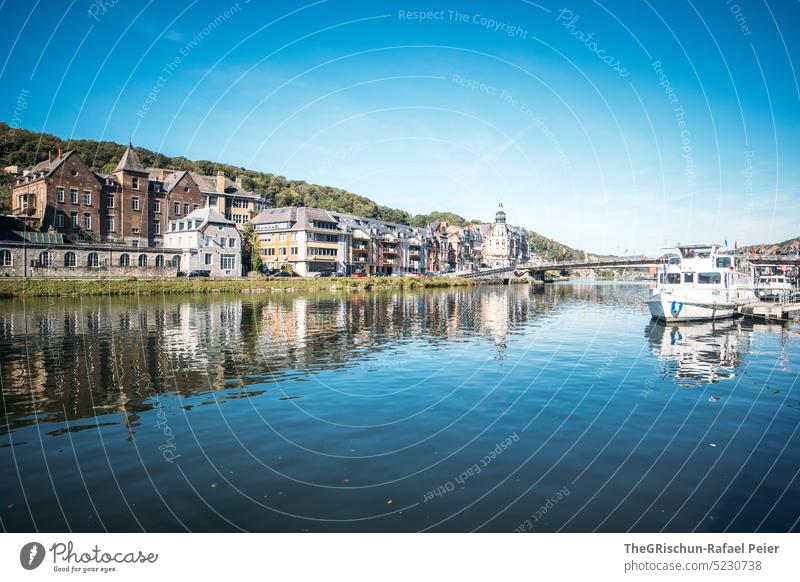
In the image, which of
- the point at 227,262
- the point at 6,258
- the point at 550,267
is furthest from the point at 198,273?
the point at 550,267

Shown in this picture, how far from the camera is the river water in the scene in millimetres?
9867

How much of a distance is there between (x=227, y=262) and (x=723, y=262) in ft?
262

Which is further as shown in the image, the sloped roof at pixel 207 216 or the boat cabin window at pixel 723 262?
the sloped roof at pixel 207 216

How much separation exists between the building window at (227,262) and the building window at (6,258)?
106 ft

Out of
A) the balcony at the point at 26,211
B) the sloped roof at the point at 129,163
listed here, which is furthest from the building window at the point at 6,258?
the sloped roof at the point at 129,163

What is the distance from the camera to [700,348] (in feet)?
107

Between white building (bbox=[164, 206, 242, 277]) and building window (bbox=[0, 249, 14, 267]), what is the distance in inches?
1039

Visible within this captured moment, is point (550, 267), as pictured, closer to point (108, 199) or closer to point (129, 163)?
point (129, 163)

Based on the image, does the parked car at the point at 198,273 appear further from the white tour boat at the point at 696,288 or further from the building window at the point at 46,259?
the white tour boat at the point at 696,288

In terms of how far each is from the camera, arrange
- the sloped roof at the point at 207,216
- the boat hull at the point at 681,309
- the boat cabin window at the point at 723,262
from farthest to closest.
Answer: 1. the sloped roof at the point at 207,216
2. the boat cabin window at the point at 723,262
3. the boat hull at the point at 681,309

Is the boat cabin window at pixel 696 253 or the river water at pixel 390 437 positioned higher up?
the boat cabin window at pixel 696 253

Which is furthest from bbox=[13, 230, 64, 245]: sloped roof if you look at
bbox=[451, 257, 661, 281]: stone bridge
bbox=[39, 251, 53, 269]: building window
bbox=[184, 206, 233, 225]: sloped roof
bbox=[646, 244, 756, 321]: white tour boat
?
bbox=[451, 257, 661, 281]: stone bridge

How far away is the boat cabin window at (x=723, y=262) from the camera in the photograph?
167 feet

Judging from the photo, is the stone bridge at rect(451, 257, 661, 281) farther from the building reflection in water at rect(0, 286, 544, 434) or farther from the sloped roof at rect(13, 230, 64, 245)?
the sloped roof at rect(13, 230, 64, 245)
